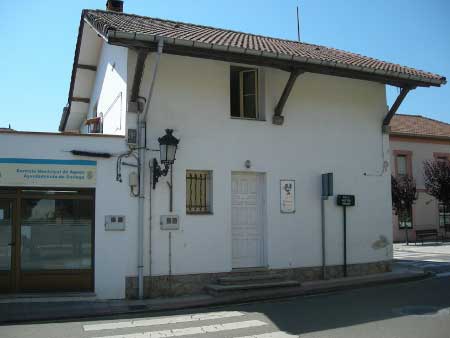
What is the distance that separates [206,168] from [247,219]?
5.42 ft

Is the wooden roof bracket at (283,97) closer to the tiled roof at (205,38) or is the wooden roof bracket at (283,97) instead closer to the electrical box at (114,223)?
the tiled roof at (205,38)

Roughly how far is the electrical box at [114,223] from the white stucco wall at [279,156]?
687 mm

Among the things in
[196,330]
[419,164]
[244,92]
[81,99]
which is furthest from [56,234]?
[419,164]

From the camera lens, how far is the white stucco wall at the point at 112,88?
→ 11.1 m

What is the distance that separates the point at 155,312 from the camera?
9.18 meters

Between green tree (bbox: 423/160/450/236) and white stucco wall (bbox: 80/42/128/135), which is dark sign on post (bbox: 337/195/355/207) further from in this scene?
green tree (bbox: 423/160/450/236)

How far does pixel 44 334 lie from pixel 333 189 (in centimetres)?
795

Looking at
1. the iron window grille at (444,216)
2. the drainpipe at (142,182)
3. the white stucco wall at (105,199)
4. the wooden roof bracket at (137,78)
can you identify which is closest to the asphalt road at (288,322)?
the drainpipe at (142,182)

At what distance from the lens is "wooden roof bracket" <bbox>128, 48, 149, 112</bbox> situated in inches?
396

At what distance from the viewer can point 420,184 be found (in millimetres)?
28406

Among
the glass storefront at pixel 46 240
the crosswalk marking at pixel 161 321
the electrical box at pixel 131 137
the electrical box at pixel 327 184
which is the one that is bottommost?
the crosswalk marking at pixel 161 321

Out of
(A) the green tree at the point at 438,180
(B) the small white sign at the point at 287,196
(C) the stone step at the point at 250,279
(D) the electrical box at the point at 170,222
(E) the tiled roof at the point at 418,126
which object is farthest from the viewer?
(E) the tiled roof at the point at 418,126

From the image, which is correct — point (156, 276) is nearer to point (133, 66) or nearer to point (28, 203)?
point (28, 203)

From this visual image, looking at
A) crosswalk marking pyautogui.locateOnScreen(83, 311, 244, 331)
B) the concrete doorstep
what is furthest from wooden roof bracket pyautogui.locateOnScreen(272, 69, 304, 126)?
crosswalk marking pyautogui.locateOnScreen(83, 311, 244, 331)
